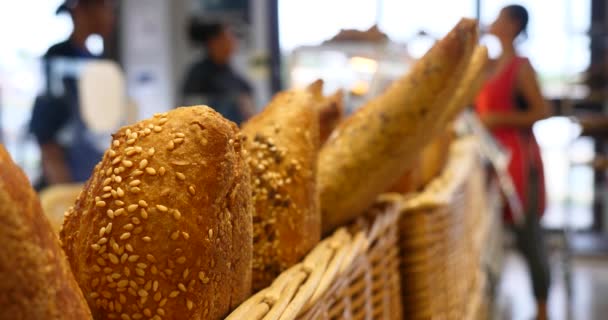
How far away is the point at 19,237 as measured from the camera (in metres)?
0.46

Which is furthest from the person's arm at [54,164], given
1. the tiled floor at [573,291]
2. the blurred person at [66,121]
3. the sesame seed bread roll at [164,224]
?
the sesame seed bread roll at [164,224]

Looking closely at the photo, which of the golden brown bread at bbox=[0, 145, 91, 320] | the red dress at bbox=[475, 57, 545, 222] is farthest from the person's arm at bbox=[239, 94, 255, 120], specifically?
the golden brown bread at bbox=[0, 145, 91, 320]

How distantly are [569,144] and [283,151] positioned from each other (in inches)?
199

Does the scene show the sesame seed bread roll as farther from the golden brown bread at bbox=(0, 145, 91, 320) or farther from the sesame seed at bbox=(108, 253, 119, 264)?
the golden brown bread at bbox=(0, 145, 91, 320)

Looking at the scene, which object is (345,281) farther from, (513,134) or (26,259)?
(513,134)

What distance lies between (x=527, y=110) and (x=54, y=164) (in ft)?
7.98

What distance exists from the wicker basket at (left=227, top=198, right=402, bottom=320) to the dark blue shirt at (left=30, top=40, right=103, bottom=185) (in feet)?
7.66

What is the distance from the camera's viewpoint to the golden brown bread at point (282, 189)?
857mm

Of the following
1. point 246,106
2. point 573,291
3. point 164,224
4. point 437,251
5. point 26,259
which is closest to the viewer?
point 26,259

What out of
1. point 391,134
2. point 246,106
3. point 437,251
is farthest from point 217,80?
point 391,134

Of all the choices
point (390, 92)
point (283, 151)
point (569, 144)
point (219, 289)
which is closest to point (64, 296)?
point (219, 289)

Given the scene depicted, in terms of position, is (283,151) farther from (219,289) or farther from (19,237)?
(19,237)

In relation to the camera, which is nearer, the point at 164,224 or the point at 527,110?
the point at 164,224

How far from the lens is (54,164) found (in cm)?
315
